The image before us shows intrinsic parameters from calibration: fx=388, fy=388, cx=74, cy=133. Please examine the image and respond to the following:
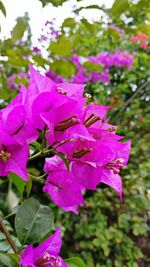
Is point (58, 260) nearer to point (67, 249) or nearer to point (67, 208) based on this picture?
point (67, 208)

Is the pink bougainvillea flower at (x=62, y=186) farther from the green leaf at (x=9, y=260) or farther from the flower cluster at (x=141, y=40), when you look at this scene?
the flower cluster at (x=141, y=40)

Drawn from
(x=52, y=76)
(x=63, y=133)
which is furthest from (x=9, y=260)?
(x=52, y=76)

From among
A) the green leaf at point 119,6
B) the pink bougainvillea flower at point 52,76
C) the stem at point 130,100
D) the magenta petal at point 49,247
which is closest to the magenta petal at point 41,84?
the magenta petal at point 49,247

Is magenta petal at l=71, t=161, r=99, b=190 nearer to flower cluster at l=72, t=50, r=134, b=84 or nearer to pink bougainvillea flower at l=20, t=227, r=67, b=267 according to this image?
pink bougainvillea flower at l=20, t=227, r=67, b=267

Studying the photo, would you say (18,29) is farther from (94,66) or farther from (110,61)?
(110,61)

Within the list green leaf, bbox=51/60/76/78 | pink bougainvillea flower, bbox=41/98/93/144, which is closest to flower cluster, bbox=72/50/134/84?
green leaf, bbox=51/60/76/78
